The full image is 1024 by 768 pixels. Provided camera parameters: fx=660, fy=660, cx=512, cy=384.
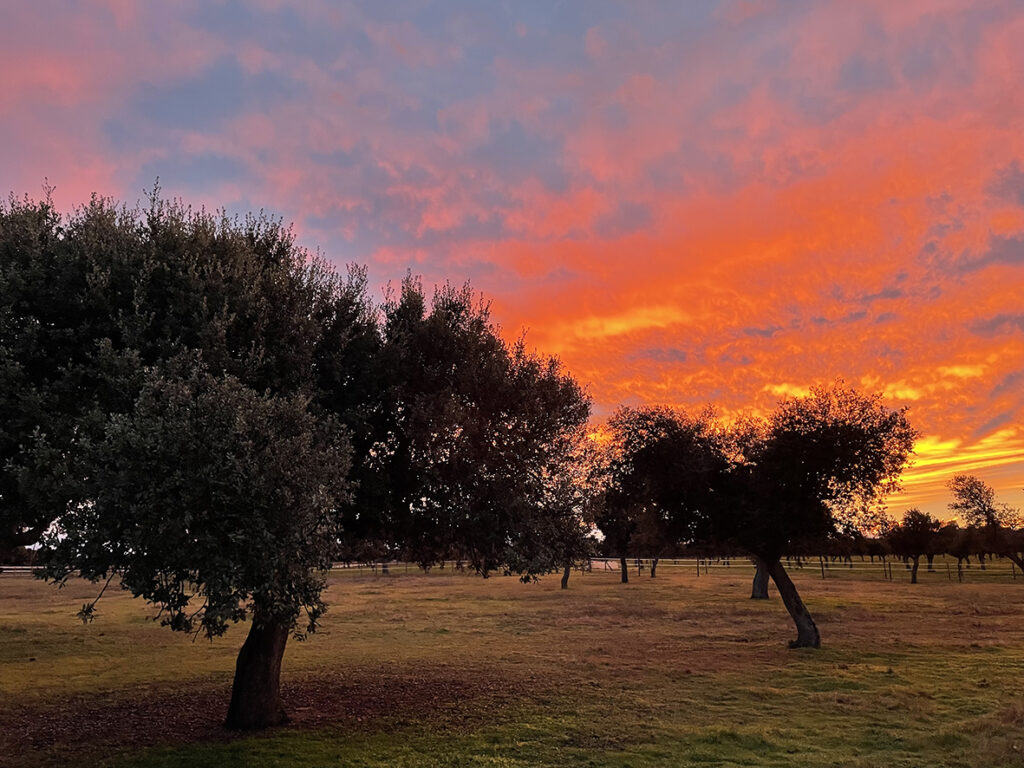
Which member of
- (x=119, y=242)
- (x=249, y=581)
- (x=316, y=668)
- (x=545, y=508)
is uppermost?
Result: (x=119, y=242)

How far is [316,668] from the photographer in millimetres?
30812

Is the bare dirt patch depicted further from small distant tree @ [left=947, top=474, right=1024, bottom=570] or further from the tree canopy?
A: small distant tree @ [left=947, top=474, right=1024, bottom=570]

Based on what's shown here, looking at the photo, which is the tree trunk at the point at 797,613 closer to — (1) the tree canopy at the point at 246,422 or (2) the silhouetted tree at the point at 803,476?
(2) the silhouetted tree at the point at 803,476

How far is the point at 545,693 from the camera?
989 inches

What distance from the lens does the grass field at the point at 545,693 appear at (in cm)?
1766

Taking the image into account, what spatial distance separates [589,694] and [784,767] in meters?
9.76

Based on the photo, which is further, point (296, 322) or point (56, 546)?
point (296, 322)

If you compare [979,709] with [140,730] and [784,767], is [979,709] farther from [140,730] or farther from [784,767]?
[140,730]

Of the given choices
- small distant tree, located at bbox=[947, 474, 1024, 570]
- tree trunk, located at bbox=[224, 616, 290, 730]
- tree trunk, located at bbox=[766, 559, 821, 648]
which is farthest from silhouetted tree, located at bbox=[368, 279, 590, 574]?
small distant tree, located at bbox=[947, 474, 1024, 570]

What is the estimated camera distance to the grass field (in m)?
17.7

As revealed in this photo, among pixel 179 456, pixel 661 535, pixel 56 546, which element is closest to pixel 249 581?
pixel 179 456

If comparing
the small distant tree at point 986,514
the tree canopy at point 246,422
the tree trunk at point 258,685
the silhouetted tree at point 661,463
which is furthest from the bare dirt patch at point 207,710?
the small distant tree at point 986,514

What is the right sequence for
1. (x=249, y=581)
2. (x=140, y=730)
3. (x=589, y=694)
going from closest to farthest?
(x=249, y=581), (x=140, y=730), (x=589, y=694)

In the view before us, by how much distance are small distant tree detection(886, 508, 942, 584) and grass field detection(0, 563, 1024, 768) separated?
5118cm
